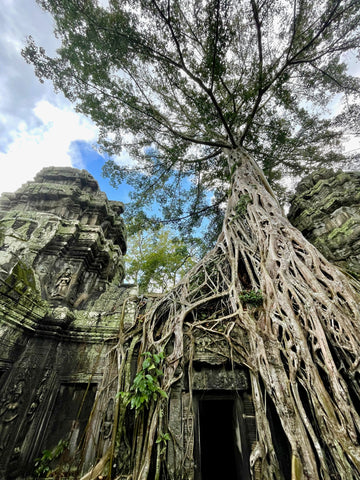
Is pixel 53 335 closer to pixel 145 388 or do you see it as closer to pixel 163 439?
pixel 145 388

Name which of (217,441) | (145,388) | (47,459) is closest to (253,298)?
(145,388)

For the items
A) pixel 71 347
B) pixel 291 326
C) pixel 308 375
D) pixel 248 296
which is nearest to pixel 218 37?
pixel 248 296

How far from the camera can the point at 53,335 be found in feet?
9.88

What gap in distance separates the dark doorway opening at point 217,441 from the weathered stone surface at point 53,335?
222 centimetres

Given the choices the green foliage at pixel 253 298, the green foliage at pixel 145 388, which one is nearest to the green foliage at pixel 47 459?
the green foliage at pixel 145 388

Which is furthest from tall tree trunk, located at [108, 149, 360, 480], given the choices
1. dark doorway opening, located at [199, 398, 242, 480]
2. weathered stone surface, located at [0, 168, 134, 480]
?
dark doorway opening, located at [199, 398, 242, 480]

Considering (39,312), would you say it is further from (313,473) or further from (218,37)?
(218,37)

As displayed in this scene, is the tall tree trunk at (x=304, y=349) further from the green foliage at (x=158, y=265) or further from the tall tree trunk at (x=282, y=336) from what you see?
the green foliage at (x=158, y=265)

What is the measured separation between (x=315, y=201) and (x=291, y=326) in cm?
416

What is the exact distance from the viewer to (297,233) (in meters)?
3.54

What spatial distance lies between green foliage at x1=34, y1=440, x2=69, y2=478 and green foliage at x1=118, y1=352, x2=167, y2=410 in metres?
1.14

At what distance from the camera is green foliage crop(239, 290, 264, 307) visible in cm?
275

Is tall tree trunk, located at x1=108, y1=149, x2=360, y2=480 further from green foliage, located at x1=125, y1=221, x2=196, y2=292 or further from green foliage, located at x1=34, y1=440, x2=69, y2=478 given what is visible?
green foliage, located at x1=125, y1=221, x2=196, y2=292

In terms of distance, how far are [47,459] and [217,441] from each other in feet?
10.8
